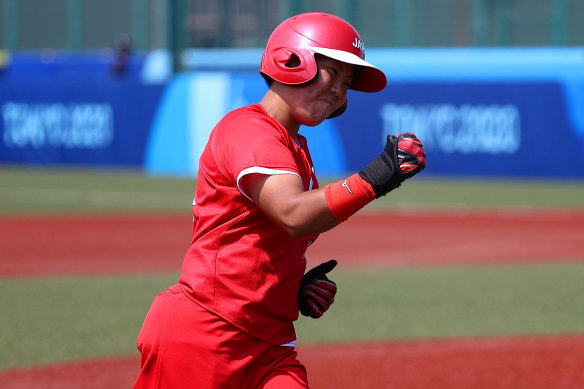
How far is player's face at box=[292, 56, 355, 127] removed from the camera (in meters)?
3.62

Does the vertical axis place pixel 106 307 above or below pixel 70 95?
above

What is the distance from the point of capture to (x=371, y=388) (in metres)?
6.40

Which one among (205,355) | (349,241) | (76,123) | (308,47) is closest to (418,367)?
(205,355)

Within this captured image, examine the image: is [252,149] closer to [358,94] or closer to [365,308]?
[365,308]

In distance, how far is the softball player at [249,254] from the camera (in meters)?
3.57

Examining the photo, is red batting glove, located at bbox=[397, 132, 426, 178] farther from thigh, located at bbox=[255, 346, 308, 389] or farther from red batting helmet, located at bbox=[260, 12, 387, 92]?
thigh, located at bbox=[255, 346, 308, 389]

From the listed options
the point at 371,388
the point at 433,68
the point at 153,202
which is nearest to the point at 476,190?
the point at 433,68

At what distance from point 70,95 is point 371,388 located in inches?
795

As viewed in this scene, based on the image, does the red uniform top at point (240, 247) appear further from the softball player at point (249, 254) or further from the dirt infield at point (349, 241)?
the dirt infield at point (349, 241)

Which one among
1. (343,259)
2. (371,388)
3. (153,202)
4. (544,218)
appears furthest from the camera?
(153,202)

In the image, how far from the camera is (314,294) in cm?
390

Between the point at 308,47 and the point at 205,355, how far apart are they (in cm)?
114

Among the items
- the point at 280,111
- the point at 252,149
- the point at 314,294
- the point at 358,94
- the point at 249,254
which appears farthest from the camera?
the point at 358,94

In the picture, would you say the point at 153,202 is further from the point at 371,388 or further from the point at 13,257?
the point at 371,388
